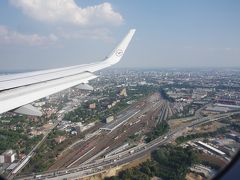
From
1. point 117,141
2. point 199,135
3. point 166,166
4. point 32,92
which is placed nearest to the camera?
point 32,92

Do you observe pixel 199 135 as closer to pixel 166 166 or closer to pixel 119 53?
pixel 166 166

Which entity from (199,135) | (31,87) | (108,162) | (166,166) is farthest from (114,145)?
(31,87)

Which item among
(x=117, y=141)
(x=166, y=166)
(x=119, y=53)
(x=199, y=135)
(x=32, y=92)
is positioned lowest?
(x=117, y=141)

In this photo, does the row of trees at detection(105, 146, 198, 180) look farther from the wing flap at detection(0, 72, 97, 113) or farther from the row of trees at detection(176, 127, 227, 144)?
the wing flap at detection(0, 72, 97, 113)

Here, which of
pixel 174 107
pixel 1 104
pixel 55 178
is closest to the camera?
pixel 1 104

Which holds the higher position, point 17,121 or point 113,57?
point 113,57

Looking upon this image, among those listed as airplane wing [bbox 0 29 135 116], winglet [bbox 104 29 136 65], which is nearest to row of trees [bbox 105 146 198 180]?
winglet [bbox 104 29 136 65]

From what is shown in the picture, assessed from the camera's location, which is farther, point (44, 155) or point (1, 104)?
point (44, 155)

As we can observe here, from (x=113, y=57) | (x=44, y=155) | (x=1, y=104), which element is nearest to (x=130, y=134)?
(x=44, y=155)

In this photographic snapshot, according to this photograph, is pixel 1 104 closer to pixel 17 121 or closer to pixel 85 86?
pixel 85 86
